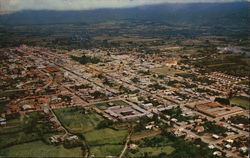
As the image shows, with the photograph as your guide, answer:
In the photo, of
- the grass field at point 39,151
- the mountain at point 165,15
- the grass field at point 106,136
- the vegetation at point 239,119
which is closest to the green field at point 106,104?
the grass field at point 106,136

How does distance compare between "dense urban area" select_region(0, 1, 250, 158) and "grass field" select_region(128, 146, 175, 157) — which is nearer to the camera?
"grass field" select_region(128, 146, 175, 157)

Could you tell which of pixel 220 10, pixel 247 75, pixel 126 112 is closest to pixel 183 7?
pixel 220 10

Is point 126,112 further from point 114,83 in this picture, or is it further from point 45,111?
point 114,83

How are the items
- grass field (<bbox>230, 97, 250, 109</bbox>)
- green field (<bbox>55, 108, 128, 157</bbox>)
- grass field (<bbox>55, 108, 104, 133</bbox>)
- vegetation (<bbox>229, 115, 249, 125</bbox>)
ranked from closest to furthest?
green field (<bbox>55, 108, 128, 157</bbox>) < grass field (<bbox>55, 108, 104, 133</bbox>) < vegetation (<bbox>229, 115, 249, 125</bbox>) < grass field (<bbox>230, 97, 250, 109</bbox>)

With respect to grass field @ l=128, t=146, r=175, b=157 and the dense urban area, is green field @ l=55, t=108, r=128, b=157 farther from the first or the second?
grass field @ l=128, t=146, r=175, b=157

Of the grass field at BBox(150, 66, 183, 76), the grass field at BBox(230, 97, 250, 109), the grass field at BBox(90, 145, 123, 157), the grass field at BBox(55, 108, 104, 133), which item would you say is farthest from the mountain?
the grass field at BBox(90, 145, 123, 157)

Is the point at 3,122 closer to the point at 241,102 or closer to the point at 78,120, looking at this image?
the point at 78,120

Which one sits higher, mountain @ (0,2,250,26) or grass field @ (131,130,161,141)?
mountain @ (0,2,250,26)
